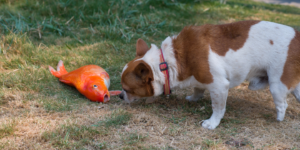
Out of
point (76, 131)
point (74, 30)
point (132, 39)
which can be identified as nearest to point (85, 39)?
point (74, 30)

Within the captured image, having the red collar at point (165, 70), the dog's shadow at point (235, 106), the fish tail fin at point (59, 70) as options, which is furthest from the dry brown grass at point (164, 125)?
the fish tail fin at point (59, 70)

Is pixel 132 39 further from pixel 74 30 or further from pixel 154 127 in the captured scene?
pixel 154 127

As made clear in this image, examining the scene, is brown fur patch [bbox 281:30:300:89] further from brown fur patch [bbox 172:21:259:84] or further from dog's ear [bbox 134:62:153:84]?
dog's ear [bbox 134:62:153:84]

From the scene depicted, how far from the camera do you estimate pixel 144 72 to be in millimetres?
2797

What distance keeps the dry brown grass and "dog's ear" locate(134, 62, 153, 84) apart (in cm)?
43

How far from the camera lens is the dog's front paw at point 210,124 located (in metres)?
2.87

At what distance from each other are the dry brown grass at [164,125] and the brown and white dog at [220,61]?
0.26m

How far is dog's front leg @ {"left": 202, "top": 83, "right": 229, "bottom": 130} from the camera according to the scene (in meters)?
2.81

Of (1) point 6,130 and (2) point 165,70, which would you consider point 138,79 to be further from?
(1) point 6,130

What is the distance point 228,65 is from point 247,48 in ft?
0.92

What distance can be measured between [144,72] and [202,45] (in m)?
0.68

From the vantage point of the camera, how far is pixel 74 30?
213 inches

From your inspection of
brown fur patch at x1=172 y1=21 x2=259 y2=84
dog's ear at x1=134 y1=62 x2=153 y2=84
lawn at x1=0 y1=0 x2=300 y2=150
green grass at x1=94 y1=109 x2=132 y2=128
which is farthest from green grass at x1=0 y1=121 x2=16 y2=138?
brown fur patch at x1=172 y1=21 x2=259 y2=84

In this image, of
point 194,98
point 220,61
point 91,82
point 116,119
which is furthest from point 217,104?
point 91,82
